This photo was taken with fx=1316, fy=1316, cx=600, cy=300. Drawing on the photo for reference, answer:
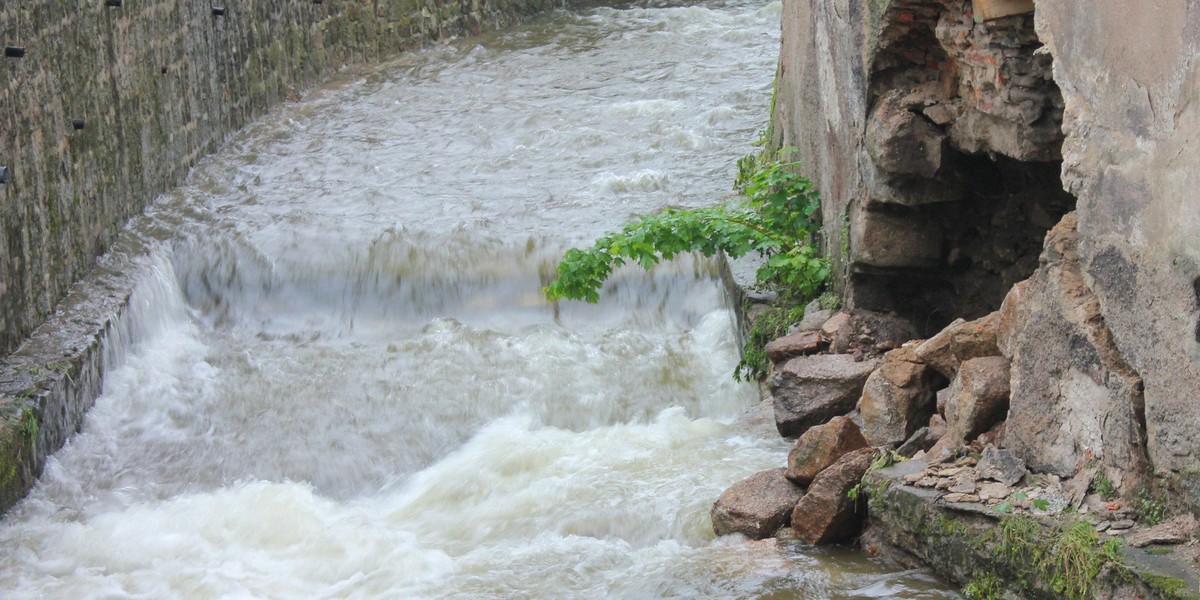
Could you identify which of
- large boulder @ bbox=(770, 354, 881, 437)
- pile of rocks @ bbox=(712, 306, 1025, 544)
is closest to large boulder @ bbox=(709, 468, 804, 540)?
pile of rocks @ bbox=(712, 306, 1025, 544)

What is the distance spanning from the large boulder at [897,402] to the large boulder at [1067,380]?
621 millimetres

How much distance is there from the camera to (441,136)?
1035cm

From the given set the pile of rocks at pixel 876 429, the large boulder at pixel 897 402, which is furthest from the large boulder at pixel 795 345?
the large boulder at pixel 897 402

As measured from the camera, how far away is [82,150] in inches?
292

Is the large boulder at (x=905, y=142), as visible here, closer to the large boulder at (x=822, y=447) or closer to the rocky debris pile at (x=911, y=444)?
the rocky debris pile at (x=911, y=444)

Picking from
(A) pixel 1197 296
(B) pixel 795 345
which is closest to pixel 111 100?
(B) pixel 795 345

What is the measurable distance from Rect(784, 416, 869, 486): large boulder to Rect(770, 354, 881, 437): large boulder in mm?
600

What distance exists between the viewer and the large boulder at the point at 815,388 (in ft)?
17.3

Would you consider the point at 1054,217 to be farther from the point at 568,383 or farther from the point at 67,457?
the point at 67,457

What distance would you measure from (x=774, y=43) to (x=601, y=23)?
7.71 feet

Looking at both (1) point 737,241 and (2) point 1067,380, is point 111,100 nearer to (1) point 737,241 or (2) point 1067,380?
(1) point 737,241

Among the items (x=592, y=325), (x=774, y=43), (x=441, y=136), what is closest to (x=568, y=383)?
(x=592, y=325)

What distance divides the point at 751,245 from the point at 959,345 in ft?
6.55

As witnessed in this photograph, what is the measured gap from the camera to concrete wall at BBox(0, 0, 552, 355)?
6.51m
